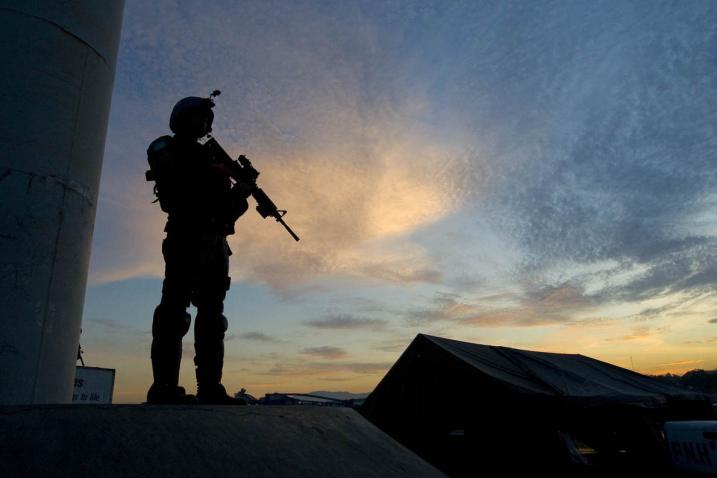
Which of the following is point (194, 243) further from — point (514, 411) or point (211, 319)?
point (514, 411)

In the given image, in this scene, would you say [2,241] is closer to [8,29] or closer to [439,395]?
A: [8,29]

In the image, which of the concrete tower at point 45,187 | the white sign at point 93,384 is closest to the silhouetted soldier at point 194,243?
the concrete tower at point 45,187

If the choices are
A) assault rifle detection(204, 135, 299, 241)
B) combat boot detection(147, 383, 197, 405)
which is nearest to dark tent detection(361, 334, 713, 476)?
assault rifle detection(204, 135, 299, 241)

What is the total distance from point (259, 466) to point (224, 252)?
6.87 feet

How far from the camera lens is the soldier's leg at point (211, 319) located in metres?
3.63

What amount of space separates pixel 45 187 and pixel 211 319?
2494 millimetres

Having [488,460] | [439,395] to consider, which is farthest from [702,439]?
[439,395]

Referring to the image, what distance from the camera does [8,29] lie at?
4578 millimetres

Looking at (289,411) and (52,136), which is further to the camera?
(52,136)

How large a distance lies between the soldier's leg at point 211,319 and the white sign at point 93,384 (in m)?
12.7

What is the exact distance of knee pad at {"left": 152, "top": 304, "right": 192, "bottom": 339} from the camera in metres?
3.41

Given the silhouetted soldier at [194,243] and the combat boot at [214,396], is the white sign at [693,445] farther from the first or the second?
the silhouetted soldier at [194,243]

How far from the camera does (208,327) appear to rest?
374 centimetres

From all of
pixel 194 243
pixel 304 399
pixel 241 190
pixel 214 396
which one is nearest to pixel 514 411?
pixel 214 396
